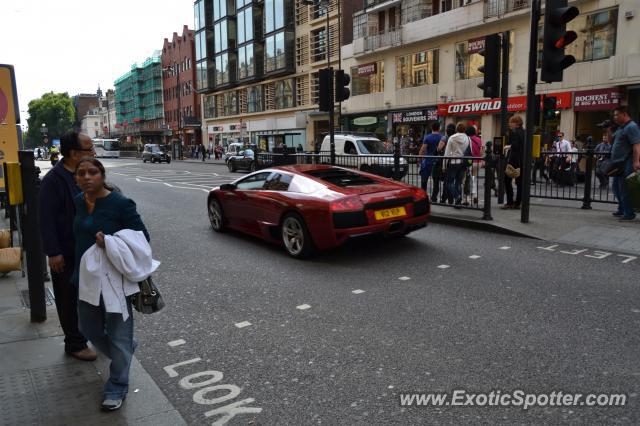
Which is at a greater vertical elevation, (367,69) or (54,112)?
(54,112)

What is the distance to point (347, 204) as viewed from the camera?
21.9 ft

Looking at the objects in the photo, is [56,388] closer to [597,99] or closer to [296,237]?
[296,237]

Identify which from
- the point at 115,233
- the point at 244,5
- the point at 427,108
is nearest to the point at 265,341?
the point at 115,233

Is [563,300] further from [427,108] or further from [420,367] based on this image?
[427,108]

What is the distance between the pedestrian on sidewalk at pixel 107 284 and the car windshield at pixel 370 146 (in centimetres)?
1531

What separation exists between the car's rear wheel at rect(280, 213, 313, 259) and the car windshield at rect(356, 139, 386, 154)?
11173mm

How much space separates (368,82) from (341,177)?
99.1ft

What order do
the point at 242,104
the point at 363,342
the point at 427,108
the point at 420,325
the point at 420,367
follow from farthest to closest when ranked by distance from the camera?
1. the point at 242,104
2. the point at 427,108
3. the point at 420,325
4. the point at 363,342
5. the point at 420,367

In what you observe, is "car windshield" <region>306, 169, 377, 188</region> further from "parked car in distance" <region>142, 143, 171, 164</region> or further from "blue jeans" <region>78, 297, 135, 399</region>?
"parked car in distance" <region>142, 143, 171, 164</region>

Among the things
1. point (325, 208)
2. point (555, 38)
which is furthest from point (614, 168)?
point (325, 208)

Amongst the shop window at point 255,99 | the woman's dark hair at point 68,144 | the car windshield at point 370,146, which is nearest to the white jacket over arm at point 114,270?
the woman's dark hair at point 68,144

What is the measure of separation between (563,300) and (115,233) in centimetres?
432

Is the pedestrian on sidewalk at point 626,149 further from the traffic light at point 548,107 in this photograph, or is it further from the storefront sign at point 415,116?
the storefront sign at point 415,116

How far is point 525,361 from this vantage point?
3.75 m
